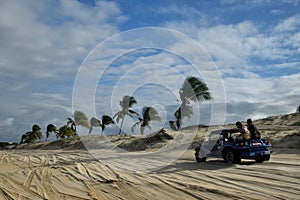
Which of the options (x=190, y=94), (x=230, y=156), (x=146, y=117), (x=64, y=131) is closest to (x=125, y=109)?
(x=146, y=117)

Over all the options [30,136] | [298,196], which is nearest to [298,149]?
A: [298,196]

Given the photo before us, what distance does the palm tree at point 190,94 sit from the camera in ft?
109

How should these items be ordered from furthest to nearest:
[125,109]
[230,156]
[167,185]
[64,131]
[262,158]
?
[64,131]
[125,109]
[230,156]
[262,158]
[167,185]

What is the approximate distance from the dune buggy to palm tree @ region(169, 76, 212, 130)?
60.9 ft

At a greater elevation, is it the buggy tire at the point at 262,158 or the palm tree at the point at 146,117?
the palm tree at the point at 146,117

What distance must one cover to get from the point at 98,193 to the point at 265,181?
4.73m

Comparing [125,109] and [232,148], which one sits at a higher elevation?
[125,109]

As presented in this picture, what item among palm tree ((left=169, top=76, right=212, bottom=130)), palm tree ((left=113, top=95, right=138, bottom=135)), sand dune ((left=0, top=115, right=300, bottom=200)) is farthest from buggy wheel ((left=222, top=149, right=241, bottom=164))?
palm tree ((left=113, top=95, right=138, bottom=135))

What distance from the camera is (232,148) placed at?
1294cm

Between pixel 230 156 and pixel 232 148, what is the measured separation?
14.8 inches

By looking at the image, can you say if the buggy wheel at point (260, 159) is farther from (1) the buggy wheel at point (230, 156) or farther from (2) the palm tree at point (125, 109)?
(2) the palm tree at point (125, 109)

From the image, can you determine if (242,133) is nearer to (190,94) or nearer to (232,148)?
(232,148)

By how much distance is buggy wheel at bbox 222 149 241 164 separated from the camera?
41.8ft

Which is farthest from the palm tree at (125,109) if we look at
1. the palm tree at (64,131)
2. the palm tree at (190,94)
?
the palm tree at (64,131)
